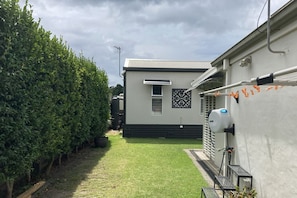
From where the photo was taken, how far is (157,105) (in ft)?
46.9

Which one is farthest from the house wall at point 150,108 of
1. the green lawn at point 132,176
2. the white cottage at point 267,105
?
the white cottage at point 267,105

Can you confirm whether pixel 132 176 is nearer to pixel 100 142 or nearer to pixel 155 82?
pixel 100 142

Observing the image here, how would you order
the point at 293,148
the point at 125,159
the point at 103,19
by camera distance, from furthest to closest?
the point at 103,19
the point at 125,159
the point at 293,148

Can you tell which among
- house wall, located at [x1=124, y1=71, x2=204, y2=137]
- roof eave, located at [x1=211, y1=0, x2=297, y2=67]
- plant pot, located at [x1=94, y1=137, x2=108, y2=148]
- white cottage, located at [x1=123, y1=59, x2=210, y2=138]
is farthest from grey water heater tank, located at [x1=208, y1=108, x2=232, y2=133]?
house wall, located at [x1=124, y1=71, x2=204, y2=137]

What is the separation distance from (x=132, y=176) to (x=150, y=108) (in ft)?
25.4

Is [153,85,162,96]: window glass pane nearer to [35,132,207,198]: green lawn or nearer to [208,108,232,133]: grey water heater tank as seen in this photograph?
[35,132,207,198]: green lawn

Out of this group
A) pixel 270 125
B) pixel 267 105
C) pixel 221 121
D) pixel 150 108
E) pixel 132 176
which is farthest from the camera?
pixel 150 108

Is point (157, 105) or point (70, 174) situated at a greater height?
point (157, 105)

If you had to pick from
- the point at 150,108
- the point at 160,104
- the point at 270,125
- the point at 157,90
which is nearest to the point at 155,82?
the point at 157,90

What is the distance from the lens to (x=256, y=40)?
4.36m

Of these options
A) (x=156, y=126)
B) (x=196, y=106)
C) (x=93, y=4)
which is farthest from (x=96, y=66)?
(x=196, y=106)

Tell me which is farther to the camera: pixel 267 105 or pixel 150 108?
pixel 150 108

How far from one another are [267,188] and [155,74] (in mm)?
10738

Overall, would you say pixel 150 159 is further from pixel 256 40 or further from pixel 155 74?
pixel 155 74
